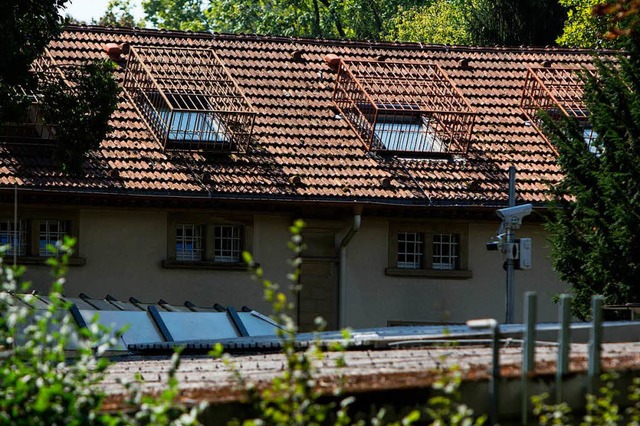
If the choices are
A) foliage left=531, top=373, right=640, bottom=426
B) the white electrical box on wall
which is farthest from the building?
foliage left=531, top=373, right=640, bottom=426

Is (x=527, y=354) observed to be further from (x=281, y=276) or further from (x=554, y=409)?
(x=281, y=276)

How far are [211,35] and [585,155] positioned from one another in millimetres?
8767

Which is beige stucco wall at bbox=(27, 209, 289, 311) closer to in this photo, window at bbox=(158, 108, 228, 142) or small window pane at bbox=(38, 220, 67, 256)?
small window pane at bbox=(38, 220, 67, 256)

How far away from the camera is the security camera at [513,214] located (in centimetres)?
2250

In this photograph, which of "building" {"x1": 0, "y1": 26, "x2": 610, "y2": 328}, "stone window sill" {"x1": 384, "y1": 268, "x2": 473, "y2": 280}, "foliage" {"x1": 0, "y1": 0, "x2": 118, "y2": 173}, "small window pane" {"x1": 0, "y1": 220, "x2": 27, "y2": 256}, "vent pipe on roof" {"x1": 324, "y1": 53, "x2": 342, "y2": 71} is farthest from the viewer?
"vent pipe on roof" {"x1": 324, "y1": 53, "x2": 342, "y2": 71}

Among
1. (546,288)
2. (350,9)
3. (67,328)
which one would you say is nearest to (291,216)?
(546,288)

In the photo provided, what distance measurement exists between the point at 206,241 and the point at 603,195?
21.6 ft

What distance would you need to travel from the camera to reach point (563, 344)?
10.1m

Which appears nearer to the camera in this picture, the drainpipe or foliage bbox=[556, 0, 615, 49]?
the drainpipe

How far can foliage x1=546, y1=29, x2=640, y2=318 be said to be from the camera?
2288 cm

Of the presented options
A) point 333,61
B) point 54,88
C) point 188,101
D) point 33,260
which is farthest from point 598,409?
point 333,61

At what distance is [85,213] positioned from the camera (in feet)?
83.7

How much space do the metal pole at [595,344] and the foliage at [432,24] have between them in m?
40.4

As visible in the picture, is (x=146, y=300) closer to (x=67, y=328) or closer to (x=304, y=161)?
(x=304, y=161)
